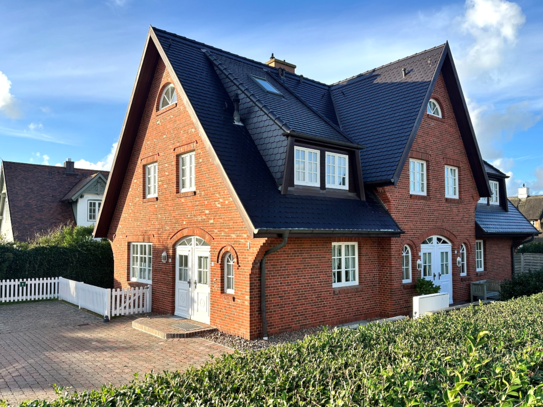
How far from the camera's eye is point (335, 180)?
1364cm

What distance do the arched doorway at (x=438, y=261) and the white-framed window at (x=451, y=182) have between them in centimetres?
188

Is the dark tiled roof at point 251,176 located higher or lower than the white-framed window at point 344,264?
higher

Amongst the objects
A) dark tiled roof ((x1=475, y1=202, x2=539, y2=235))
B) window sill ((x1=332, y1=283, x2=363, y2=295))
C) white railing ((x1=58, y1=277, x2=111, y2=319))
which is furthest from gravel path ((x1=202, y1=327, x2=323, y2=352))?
dark tiled roof ((x1=475, y1=202, x2=539, y2=235))

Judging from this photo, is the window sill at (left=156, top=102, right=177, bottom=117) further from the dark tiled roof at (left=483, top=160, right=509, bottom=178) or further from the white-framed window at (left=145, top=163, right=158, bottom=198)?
the dark tiled roof at (left=483, top=160, right=509, bottom=178)

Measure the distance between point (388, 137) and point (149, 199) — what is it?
8808 millimetres

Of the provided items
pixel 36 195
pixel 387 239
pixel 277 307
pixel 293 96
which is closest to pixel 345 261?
pixel 387 239

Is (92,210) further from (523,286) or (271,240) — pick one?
(523,286)

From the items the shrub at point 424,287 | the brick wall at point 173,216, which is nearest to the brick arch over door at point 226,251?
the brick wall at point 173,216

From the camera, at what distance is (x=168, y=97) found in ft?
50.7

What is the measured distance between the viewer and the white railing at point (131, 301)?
46.6 feet

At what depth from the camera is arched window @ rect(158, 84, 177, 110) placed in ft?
49.5

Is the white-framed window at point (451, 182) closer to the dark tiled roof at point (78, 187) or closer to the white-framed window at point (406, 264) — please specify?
the white-framed window at point (406, 264)

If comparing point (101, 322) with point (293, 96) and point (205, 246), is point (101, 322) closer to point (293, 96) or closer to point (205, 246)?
point (205, 246)

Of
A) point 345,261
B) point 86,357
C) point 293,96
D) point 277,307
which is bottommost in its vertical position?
point 86,357
